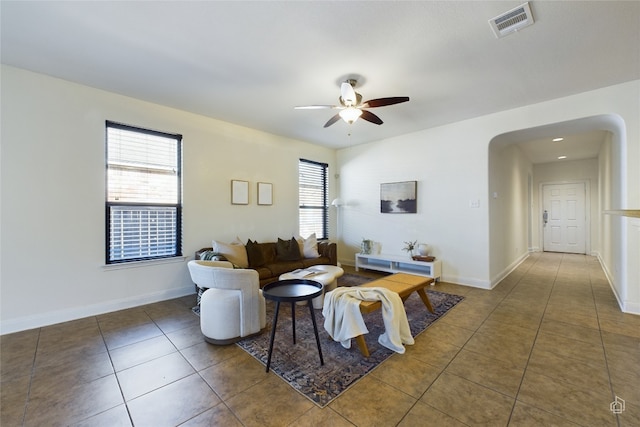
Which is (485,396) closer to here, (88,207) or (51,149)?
(88,207)

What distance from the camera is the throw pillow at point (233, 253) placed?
152 inches

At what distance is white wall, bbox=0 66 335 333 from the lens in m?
2.83

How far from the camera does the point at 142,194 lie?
3693mm

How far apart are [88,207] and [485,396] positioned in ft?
14.7

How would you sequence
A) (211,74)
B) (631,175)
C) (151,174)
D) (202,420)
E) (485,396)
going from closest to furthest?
(202,420) < (485,396) < (211,74) < (631,175) < (151,174)

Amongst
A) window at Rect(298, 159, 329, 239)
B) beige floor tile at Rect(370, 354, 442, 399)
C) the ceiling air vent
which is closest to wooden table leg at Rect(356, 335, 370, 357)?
beige floor tile at Rect(370, 354, 442, 399)

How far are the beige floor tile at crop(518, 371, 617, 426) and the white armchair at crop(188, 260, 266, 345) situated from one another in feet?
7.33

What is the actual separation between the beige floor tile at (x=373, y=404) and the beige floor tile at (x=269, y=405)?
0.77ft

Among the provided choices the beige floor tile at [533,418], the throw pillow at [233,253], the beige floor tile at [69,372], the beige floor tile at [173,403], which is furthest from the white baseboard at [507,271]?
the beige floor tile at [69,372]

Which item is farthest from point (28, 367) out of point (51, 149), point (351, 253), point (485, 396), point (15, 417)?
point (351, 253)

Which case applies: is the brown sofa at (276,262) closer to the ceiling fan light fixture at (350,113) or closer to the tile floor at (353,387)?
the tile floor at (353,387)

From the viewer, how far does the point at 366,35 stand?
2309 mm

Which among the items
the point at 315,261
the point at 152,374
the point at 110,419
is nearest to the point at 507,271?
the point at 315,261

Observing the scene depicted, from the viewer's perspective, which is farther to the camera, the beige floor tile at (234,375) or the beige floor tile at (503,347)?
the beige floor tile at (503,347)
